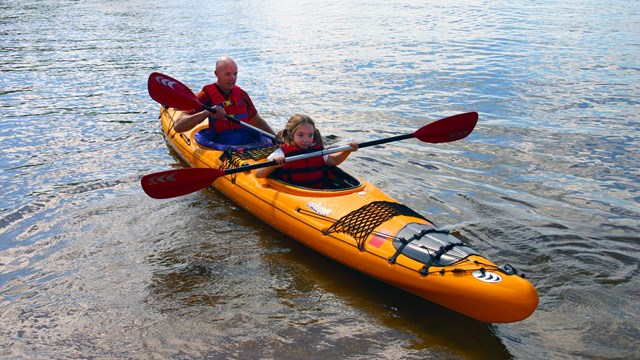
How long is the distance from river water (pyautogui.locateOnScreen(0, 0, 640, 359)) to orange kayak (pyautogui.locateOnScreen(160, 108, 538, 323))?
0.23m

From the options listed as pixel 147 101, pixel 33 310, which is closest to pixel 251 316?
pixel 33 310

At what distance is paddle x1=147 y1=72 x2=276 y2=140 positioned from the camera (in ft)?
20.1

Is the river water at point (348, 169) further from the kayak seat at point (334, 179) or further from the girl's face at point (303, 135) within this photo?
the girl's face at point (303, 135)

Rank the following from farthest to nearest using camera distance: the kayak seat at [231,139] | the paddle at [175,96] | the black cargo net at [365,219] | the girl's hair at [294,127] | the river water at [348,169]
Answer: the kayak seat at [231,139], the paddle at [175,96], the girl's hair at [294,127], the black cargo net at [365,219], the river water at [348,169]

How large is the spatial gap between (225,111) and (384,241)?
2723mm

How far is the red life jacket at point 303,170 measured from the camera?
5.24 m

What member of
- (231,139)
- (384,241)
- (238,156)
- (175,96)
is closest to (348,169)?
(231,139)

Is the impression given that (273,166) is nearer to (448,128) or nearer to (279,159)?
(279,159)

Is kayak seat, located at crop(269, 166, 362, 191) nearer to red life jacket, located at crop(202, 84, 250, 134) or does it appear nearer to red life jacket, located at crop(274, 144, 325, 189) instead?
red life jacket, located at crop(274, 144, 325, 189)

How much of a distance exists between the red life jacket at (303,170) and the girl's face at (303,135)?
65 mm

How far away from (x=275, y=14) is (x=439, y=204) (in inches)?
764

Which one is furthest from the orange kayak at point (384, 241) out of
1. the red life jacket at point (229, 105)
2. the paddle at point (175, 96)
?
the red life jacket at point (229, 105)

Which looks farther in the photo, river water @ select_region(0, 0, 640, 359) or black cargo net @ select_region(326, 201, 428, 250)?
black cargo net @ select_region(326, 201, 428, 250)

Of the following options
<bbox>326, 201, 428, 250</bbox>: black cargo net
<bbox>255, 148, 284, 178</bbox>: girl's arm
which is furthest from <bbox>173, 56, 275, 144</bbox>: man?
<bbox>326, 201, 428, 250</bbox>: black cargo net
